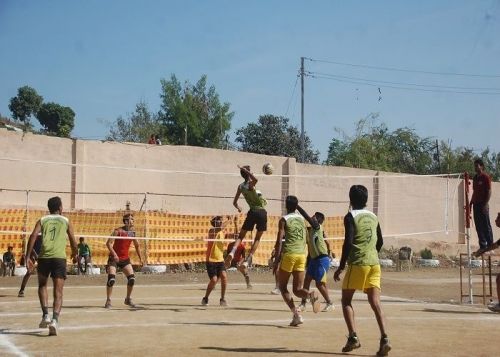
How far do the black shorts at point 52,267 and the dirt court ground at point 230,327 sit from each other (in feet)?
2.71

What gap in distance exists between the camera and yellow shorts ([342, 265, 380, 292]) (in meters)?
8.92

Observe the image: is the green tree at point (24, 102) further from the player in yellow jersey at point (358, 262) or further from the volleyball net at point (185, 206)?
the player in yellow jersey at point (358, 262)

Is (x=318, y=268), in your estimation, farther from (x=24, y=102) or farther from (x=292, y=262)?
(x=24, y=102)

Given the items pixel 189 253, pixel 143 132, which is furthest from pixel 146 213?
pixel 143 132

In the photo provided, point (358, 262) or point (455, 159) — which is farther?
point (455, 159)

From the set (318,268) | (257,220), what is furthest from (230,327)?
(257,220)

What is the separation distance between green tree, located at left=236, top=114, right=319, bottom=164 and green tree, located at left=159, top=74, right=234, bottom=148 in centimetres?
206

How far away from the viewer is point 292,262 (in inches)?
469

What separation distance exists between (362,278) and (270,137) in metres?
56.3

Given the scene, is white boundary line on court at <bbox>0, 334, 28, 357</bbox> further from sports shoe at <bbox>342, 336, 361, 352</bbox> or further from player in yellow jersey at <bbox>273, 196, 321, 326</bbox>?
player in yellow jersey at <bbox>273, 196, 321, 326</bbox>

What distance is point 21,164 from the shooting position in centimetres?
2692

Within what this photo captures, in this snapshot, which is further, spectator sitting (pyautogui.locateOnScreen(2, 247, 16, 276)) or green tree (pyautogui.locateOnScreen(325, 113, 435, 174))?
green tree (pyautogui.locateOnScreen(325, 113, 435, 174))

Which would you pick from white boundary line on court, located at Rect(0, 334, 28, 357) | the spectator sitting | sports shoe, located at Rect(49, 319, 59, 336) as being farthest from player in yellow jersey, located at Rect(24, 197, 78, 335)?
the spectator sitting

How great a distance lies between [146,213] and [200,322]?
620 inches
